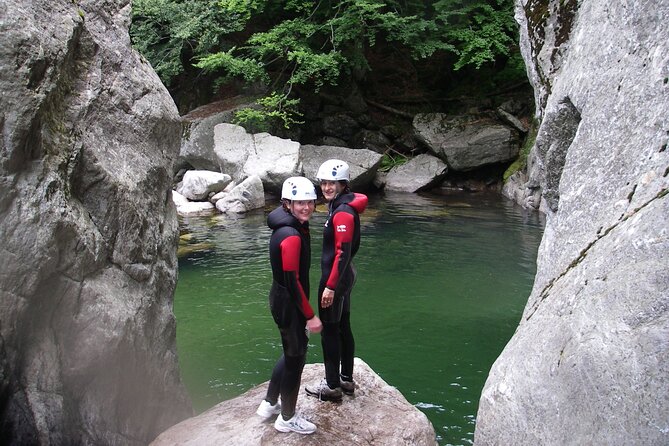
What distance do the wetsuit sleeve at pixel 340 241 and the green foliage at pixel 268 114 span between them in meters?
17.3

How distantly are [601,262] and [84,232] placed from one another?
356 cm

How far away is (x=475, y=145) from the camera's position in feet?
73.9

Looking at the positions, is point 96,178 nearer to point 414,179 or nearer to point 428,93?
point 414,179

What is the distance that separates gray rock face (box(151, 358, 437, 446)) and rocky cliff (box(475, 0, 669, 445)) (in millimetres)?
803

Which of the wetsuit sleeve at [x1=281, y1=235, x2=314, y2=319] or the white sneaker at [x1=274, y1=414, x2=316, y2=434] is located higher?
the wetsuit sleeve at [x1=281, y1=235, x2=314, y2=319]

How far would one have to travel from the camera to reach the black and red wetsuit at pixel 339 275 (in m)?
4.71

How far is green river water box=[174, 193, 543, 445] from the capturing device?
24.2ft

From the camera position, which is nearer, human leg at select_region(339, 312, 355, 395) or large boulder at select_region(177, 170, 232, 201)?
human leg at select_region(339, 312, 355, 395)

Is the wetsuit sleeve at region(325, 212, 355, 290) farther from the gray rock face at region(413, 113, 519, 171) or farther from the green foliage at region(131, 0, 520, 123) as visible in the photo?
the gray rock face at region(413, 113, 519, 171)

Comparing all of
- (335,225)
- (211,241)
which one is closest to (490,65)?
(211,241)

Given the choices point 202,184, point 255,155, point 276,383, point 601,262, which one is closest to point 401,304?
point 276,383

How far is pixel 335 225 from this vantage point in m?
4.73

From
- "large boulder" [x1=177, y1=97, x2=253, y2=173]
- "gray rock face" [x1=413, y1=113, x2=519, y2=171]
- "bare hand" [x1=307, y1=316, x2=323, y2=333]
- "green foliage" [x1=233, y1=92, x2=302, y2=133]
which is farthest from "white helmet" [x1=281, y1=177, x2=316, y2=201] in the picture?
"gray rock face" [x1=413, y1=113, x2=519, y2=171]

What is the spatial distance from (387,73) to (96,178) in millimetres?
23554
